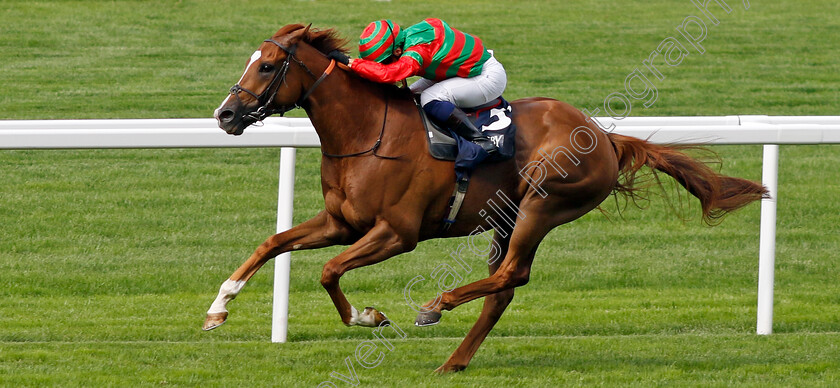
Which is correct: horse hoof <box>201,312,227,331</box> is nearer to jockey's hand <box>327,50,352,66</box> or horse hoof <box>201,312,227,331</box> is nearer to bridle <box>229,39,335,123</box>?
bridle <box>229,39,335,123</box>

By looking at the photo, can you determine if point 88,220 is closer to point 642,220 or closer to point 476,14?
point 642,220

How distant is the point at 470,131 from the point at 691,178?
3.84 ft

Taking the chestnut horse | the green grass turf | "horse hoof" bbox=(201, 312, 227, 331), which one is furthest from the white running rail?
"horse hoof" bbox=(201, 312, 227, 331)

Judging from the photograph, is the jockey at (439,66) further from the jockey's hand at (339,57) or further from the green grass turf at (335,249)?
the green grass turf at (335,249)

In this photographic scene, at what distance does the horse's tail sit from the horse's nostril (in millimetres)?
1793

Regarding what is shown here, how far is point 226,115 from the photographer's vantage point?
15.1 feet

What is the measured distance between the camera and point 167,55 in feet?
45.1

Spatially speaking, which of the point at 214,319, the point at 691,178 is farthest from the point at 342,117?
the point at 691,178

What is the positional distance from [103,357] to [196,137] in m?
1.04

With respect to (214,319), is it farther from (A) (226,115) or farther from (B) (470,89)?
(B) (470,89)

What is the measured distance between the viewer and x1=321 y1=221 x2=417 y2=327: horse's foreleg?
477 cm

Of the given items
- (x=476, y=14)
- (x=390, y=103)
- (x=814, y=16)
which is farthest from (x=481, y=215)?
(x=814, y=16)

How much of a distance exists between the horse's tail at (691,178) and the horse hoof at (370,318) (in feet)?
4.15

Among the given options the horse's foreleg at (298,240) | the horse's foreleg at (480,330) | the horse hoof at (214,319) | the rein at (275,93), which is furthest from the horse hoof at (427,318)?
the horse hoof at (214,319)
